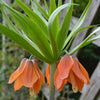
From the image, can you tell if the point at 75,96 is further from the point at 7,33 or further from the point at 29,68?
the point at 7,33

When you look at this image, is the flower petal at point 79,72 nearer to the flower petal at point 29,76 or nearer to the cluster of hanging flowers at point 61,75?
the cluster of hanging flowers at point 61,75

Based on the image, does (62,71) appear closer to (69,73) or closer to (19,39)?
(69,73)

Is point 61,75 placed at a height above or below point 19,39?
below

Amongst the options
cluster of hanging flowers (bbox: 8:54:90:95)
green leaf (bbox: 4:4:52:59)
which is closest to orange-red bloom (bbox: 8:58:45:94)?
cluster of hanging flowers (bbox: 8:54:90:95)

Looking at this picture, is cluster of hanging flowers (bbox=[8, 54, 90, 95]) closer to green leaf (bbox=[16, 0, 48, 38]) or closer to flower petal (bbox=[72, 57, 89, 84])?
flower petal (bbox=[72, 57, 89, 84])

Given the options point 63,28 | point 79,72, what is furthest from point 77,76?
point 63,28

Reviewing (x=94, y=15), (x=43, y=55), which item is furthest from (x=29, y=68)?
(x=94, y=15)
